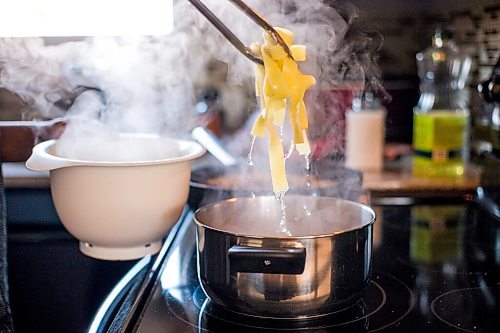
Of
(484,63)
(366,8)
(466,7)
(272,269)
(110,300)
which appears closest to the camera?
(272,269)

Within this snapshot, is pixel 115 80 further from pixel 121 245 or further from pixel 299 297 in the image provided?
pixel 299 297

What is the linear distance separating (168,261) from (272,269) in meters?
0.32

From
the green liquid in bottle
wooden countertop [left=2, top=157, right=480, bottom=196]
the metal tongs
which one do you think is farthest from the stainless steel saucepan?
the green liquid in bottle

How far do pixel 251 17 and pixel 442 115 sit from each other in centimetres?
92

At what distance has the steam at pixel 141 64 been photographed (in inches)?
41.2

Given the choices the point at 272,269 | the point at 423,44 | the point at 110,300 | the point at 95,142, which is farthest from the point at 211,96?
the point at 272,269

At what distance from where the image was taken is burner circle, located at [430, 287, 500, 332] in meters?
0.72

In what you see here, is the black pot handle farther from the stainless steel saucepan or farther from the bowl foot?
the bowl foot

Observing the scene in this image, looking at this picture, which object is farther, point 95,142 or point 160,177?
point 95,142

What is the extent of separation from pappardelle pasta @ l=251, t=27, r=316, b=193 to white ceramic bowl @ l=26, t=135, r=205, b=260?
0.17 m

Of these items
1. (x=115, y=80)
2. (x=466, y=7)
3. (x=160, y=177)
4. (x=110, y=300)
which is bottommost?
(x=110, y=300)

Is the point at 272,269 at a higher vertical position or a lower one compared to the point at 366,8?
lower

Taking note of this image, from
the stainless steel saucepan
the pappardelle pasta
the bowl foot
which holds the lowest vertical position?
the bowl foot

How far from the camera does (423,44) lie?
1887 millimetres
